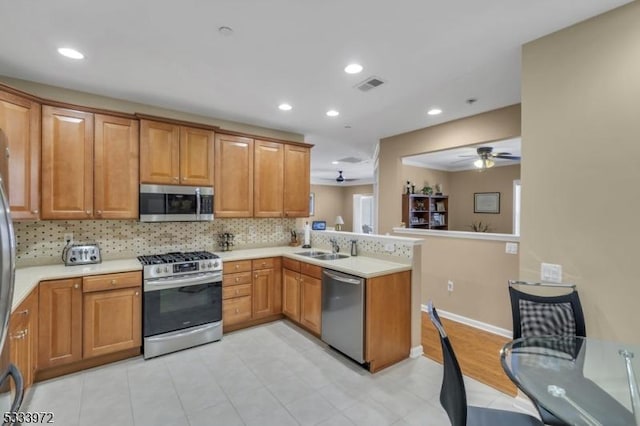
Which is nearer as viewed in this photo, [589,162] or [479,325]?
[589,162]

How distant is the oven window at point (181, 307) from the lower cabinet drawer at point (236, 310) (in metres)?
0.11

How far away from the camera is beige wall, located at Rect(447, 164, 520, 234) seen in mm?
6707

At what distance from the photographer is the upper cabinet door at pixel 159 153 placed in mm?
3221

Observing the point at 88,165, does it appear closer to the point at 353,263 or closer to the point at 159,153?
the point at 159,153

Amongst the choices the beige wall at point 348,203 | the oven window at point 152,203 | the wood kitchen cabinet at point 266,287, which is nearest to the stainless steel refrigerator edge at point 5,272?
the oven window at point 152,203

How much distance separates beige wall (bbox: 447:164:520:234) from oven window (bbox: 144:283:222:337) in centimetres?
629

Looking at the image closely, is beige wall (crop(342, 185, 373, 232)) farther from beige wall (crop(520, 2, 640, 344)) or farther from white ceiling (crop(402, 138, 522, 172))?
beige wall (crop(520, 2, 640, 344))

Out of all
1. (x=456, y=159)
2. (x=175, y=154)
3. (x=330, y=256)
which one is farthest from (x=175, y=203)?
(x=456, y=159)

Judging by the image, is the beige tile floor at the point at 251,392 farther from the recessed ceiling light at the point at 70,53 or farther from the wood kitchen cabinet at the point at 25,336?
the recessed ceiling light at the point at 70,53

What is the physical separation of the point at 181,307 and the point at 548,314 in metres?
3.19

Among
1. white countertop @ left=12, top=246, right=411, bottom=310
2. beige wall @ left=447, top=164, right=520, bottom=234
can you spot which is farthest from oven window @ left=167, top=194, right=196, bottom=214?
beige wall @ left=447, top=164, right=520, bottom=234

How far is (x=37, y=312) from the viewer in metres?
2.43

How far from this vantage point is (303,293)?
11.5 ft

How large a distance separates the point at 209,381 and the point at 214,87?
2.72 metres
